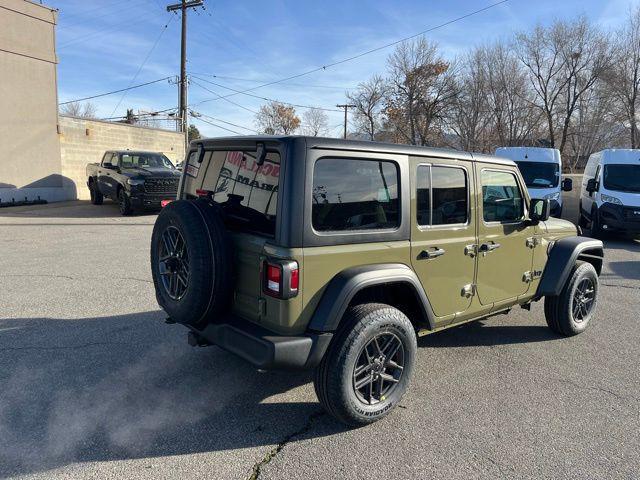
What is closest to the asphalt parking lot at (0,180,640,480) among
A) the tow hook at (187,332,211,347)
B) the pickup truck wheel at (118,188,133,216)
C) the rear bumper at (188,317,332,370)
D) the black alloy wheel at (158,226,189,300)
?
the tow hook at (187,332,211,347)

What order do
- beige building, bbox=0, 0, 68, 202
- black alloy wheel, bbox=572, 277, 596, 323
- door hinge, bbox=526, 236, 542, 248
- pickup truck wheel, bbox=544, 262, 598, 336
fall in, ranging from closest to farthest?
door hinge, bbox=526, 236, 542, 248 < pickup truck wheel, bbox=544, 262, 598, 336 < black alloy wheel, bbox=572, 277, 596, 323 < beige building, bbox=0, 0, 68, 202

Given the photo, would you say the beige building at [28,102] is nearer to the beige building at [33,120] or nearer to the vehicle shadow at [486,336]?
the beige building at [33,120]

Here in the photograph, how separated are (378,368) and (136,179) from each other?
12.5 metres

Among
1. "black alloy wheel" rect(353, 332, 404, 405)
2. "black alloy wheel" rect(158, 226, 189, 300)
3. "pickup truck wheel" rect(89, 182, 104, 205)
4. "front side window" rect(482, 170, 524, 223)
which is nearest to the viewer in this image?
"black alloy wheel" rect(353, 332, 404, 405)

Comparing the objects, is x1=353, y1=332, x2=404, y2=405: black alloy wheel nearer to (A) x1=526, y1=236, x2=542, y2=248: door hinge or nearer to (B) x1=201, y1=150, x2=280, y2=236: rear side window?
(B) x1=201, y1=150, x2=280, y2=236: rear side window

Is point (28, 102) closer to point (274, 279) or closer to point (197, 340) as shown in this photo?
point (197, 340)

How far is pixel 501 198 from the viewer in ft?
13.8

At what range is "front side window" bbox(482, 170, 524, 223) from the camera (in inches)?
158

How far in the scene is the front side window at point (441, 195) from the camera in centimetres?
347

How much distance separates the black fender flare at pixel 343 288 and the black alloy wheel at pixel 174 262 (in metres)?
0.95

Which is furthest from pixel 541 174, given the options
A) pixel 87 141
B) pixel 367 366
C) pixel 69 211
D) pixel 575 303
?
pixel 87 141

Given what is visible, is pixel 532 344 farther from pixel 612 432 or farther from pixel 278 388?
pixel 278 388

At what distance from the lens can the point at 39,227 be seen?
11.8 meters

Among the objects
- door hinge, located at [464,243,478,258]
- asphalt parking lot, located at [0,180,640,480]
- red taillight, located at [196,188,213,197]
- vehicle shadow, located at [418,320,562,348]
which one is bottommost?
asphalt parking lot, located at [0,180,640,480]
